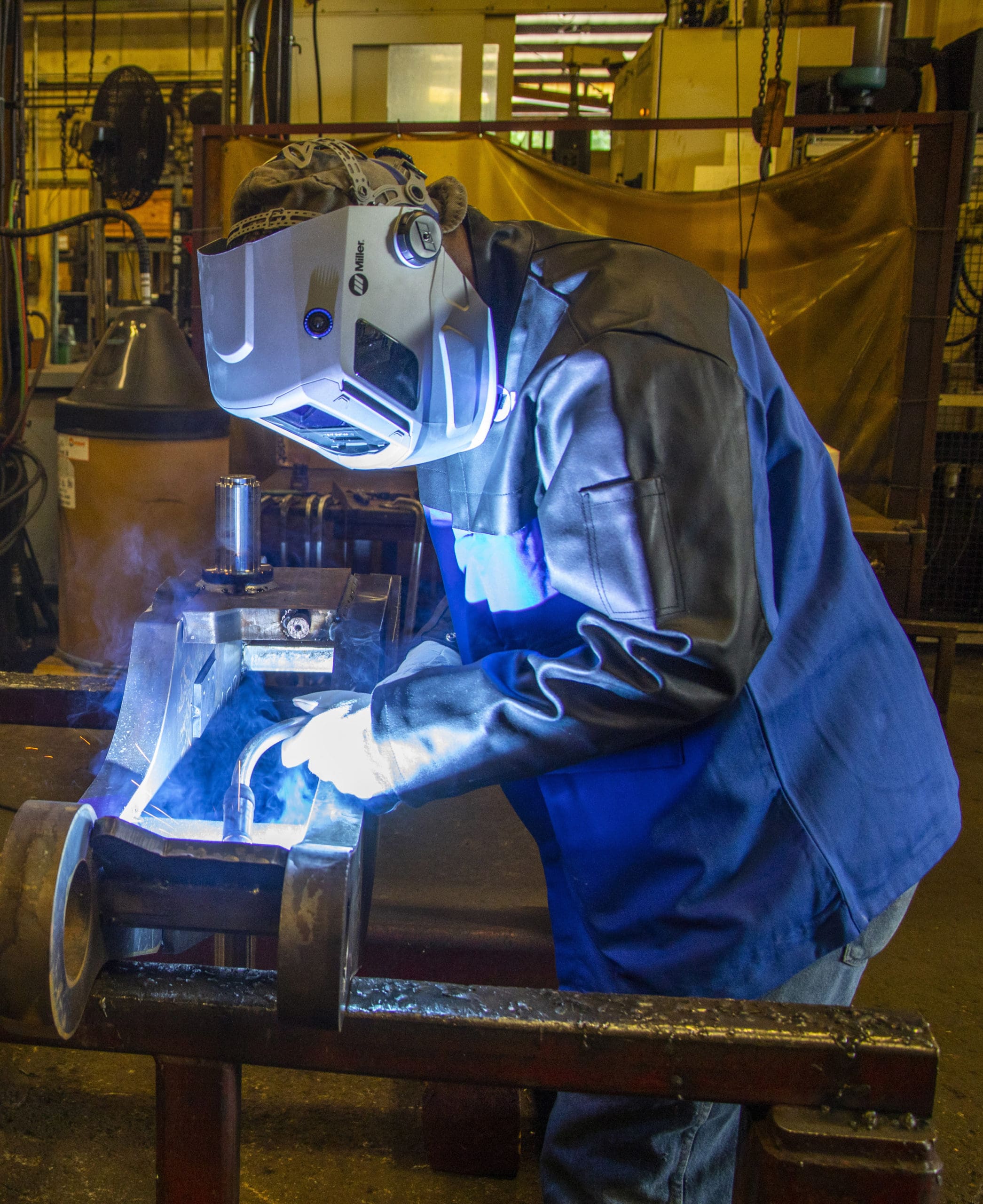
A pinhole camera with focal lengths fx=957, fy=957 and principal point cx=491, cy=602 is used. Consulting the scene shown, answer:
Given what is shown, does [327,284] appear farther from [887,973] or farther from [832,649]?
[887,973]

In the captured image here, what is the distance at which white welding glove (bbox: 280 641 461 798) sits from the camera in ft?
3.29

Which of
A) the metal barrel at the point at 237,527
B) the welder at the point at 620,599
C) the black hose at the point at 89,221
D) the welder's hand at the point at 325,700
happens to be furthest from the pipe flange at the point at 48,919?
the black hose at the point at 89,221

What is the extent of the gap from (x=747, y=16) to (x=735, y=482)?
485cm

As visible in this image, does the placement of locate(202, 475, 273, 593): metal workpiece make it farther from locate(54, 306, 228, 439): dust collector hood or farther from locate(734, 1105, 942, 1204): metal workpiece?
locate(54, 306, 228, 439): dust collector hood

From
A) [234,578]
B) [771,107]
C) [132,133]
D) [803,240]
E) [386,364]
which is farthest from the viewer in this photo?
[132,133]

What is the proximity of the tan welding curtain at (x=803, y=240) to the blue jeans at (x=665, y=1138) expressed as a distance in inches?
146

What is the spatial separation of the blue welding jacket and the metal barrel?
0.48 meters

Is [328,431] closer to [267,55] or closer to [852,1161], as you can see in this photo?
[852,1161]

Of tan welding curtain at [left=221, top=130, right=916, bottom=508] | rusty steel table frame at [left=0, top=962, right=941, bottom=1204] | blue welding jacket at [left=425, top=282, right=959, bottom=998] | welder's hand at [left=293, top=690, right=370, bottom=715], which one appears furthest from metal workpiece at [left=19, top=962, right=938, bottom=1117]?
tan welding curtain at [left=221, top=130, right=916, bottom=508]

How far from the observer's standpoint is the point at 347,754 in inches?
40.1

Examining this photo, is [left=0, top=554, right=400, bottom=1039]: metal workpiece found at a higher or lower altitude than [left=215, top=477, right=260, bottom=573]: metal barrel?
lower

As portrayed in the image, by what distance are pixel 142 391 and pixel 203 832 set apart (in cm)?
248

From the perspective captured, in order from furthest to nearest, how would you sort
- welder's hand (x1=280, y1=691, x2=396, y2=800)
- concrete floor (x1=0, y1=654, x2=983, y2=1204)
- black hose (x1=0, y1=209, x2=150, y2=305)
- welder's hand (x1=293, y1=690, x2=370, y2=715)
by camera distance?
1. black hose (x1=0, y1=209, x2=150, y2=305)
2. concrete floor (x1=0, y1=654, x2=983, y2=1204)
3. welder's hand (x1=293, y1=690, x2=370, y2=715)
4. welder's hand (x1=280, y1=691, x2=396, y2=800)

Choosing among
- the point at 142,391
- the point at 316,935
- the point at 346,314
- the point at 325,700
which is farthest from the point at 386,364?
the point at 142,391
